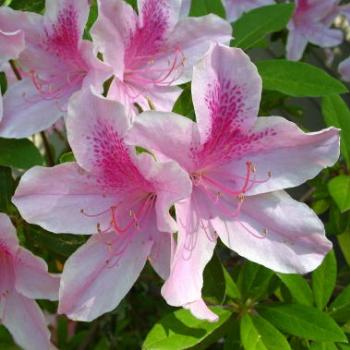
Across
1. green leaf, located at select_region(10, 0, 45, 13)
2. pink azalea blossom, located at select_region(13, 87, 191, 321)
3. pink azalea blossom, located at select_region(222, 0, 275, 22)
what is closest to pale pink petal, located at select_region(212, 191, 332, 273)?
pink azalea blossom, located at select_region(13, 87, 191, 321)

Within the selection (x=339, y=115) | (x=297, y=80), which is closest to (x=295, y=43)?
(x=339, y=115)

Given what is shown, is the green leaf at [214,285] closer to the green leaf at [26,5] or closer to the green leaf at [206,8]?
the green leaf at [206,8]

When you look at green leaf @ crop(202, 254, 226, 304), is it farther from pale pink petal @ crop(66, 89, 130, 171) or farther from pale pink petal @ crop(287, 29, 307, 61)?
pale pink petal @ crop(287, 29, 307, 61)

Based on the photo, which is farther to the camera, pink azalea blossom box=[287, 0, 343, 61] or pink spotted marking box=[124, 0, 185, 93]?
pink azalea blossom box=[287, 0, 343, 61]

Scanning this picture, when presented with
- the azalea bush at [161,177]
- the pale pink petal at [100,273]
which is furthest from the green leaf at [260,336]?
the pale pink petal at [100,273]

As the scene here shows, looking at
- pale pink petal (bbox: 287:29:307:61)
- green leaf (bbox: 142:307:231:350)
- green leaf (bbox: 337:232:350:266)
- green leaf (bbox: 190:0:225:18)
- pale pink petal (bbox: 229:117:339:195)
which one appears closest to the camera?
pale pink petal (bbox: 229:117:339:195)

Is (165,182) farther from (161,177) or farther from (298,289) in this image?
(298,289)
